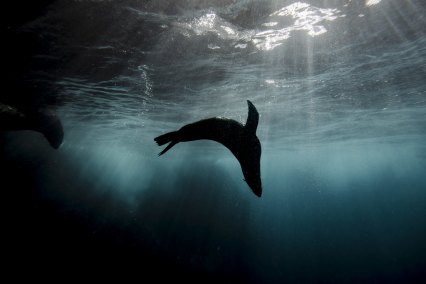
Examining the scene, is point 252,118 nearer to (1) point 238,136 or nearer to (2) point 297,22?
(1) point 238,136

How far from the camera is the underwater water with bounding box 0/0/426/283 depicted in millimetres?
9235

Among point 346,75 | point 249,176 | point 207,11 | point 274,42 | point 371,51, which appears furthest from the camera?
point 346,75

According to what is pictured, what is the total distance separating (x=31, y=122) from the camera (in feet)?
46.9

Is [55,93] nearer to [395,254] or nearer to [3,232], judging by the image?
[3,232]

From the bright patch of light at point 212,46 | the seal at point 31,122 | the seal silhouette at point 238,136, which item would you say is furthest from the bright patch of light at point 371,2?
the seal at point 31,122

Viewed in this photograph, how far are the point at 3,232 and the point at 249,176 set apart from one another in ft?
65.5

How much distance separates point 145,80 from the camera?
14.6 metres

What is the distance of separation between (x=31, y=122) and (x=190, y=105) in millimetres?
10743

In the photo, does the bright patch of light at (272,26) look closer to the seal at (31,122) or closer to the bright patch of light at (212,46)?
the bright patch of light at (212,46)

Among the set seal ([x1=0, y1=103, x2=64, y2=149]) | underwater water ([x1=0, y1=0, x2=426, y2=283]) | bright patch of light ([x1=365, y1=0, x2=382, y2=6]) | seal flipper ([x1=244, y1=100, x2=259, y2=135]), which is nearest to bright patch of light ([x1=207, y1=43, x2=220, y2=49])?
underwater water ([x1=0, y1=0, x2=426, y2=283])

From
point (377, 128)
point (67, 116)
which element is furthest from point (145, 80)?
point (377, 128)

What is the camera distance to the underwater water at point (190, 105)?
9.24 meters

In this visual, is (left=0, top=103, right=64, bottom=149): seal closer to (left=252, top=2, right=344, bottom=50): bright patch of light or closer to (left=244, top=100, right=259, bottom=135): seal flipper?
(left=252, top=2, right=344, bottom=50): bright patch of light

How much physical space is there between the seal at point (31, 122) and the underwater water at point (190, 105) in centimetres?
160
